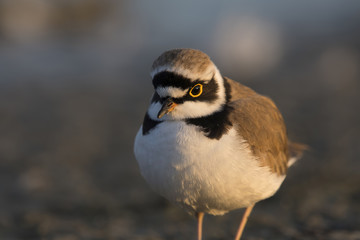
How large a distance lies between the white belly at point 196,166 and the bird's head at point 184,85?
138 mm

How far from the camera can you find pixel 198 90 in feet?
12.8

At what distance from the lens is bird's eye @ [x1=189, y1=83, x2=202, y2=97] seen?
386 cm

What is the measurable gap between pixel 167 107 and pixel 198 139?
347 millimetres

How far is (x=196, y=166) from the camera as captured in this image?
3.84 m

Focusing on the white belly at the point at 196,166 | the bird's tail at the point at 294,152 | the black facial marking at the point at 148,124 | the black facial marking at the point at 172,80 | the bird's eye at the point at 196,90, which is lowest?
the bird's tail at the point at 294,152

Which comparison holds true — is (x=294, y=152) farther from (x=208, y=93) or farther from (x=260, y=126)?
(x=208, y=93)

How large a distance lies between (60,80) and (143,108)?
4662 mm

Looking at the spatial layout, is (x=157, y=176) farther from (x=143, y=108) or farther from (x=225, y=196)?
(x=143, y=108)

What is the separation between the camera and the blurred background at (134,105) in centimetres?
624

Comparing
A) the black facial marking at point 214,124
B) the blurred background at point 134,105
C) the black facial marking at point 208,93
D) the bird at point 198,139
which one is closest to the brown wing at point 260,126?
the bird at point 198,139

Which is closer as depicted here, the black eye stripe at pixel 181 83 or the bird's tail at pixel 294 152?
the black eye stripe at pixel 181 83

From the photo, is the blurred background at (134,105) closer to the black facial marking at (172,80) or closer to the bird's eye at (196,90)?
the bird's eye at (196,90)

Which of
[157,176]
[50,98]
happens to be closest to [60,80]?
[50,98]

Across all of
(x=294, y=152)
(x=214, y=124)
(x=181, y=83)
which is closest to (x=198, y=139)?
(x=214, y=124)
